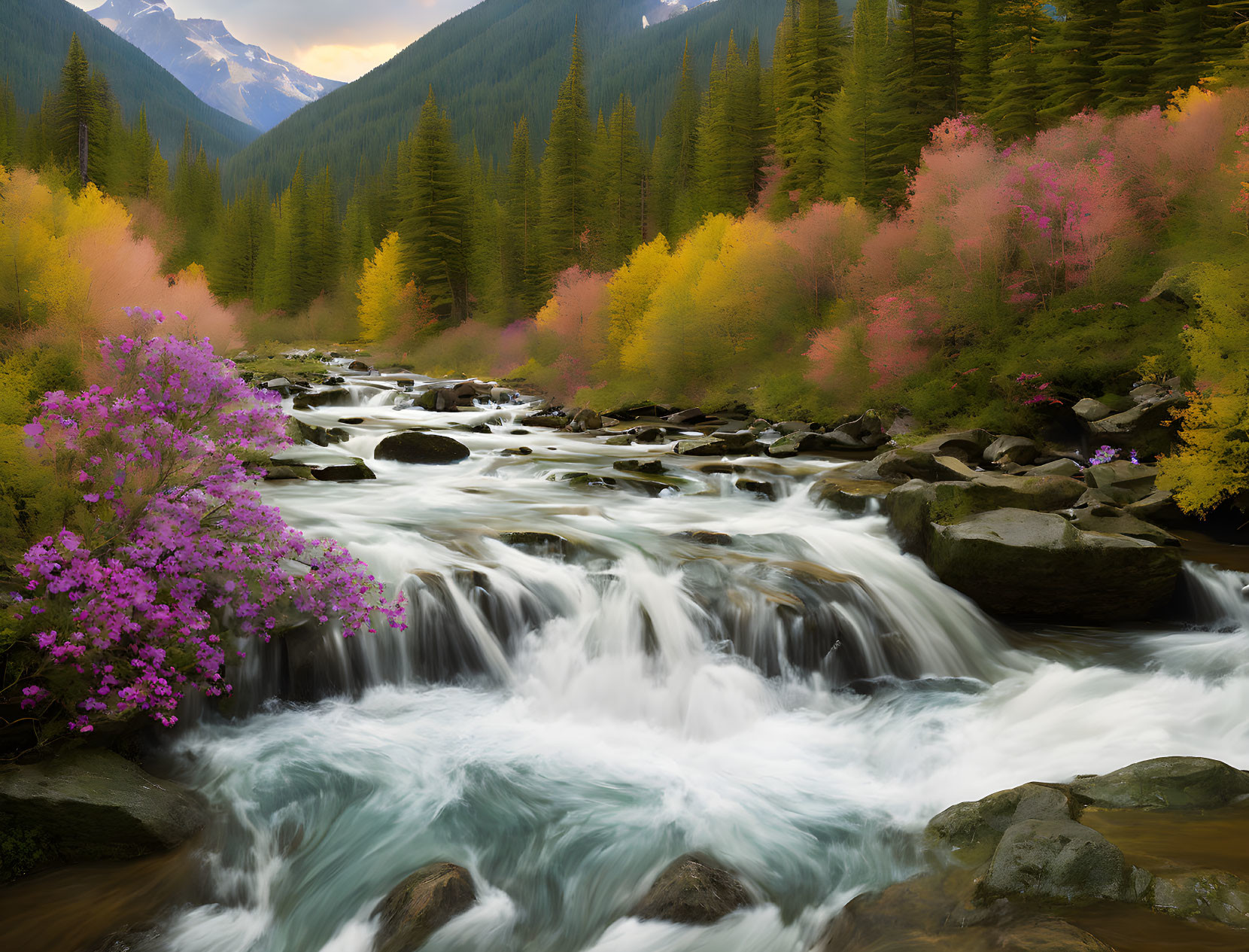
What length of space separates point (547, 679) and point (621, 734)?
114 centimetres

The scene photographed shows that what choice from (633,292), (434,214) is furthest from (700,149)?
(633,292)

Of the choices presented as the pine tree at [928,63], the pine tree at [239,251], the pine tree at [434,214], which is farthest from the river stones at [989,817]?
the pine tree at [239,251]

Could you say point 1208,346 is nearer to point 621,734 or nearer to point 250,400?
point 621,734

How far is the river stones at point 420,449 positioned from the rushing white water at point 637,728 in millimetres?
6476

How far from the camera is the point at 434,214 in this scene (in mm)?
59656

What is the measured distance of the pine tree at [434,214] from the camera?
5906cm

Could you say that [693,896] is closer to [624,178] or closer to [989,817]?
[989,817]

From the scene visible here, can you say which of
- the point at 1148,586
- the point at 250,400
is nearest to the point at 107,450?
the point at 250,400

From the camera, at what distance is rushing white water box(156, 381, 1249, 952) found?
222 inches

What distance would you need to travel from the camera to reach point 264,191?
331 feet

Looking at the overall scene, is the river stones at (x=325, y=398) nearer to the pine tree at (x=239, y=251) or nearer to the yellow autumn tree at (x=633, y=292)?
the yellow autumn tree at (x=633, y=292)

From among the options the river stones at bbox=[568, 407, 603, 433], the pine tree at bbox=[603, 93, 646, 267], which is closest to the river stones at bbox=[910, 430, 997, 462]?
the river stones at bbox=[568, 407, 603, 433]

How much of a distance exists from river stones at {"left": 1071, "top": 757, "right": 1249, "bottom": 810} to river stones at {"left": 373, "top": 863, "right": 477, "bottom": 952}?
4601 millimetres

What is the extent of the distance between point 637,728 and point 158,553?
469 cm
